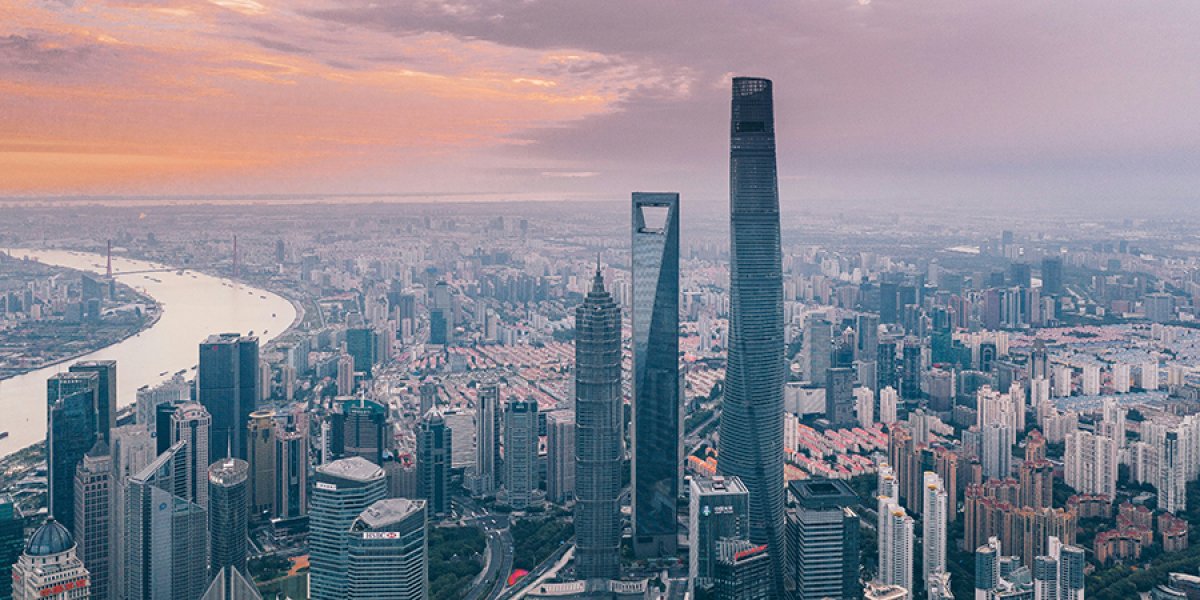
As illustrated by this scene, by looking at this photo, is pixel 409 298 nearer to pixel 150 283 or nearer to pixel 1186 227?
pixel 150 283

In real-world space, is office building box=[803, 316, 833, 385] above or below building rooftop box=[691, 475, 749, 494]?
above

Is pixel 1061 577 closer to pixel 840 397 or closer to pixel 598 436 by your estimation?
pixel 598 436

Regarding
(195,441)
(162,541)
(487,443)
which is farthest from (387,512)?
(487,443)

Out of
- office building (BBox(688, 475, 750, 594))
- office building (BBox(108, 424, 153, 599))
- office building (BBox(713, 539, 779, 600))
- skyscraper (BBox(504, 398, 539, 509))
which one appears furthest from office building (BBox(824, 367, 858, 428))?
office building (BBox(108, 424, 153, 599))

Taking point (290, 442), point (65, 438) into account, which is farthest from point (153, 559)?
point (290, 442)

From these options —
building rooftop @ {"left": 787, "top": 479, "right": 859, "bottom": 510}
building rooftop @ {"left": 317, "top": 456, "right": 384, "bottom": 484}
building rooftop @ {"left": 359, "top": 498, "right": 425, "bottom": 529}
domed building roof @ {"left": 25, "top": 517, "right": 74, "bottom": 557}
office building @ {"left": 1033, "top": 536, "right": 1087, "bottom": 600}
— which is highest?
building rooftop @ {"left": 317, "top": 456, "right": 384, "bottom": 484}

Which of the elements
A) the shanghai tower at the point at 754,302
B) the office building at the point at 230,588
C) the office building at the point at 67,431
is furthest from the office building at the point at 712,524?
the office building at the point at 67,431

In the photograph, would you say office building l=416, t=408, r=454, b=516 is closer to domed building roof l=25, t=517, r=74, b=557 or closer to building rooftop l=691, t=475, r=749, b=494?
building rooftop l=691, t=475, r=749, b=494
